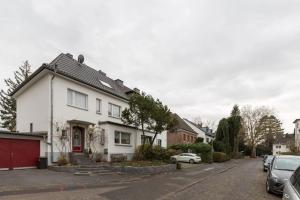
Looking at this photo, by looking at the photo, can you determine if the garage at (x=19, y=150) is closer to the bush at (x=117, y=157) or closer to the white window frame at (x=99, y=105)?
the bush at (x=117, y=157)

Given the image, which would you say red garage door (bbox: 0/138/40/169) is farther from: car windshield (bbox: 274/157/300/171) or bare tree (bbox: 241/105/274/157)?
bare tree (bbox: 241/105/274/157)

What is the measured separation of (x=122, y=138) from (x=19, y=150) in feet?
32.9

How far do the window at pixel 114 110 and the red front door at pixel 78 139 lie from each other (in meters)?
4.50

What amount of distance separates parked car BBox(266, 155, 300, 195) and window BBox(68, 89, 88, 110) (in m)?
14.4

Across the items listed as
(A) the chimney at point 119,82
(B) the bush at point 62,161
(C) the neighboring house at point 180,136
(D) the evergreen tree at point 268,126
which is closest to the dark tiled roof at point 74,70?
(B) the bush at point 62,161

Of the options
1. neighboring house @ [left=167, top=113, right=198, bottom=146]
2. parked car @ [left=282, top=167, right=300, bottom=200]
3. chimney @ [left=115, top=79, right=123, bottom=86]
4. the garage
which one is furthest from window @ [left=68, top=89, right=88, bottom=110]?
neighboring house @ [left=167, top=113, right=198, bottom=146]

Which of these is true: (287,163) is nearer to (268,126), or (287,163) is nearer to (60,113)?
(60,113)

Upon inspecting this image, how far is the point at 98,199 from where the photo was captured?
37.8 ft

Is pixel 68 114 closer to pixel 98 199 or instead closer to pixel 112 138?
pixel 112 138

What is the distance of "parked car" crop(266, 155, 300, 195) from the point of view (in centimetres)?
1287

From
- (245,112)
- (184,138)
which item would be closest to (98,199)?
(184,138)

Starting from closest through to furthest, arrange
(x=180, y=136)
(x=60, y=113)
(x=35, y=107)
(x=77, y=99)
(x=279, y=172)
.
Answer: (x=279, y=172)
(x=60, y=113)
(x=35, y=107)
(x=77, y=99)
(x=180, y=136)

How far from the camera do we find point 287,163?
1480 cm

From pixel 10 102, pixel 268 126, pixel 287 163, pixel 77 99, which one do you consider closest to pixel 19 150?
pixel 77 99
